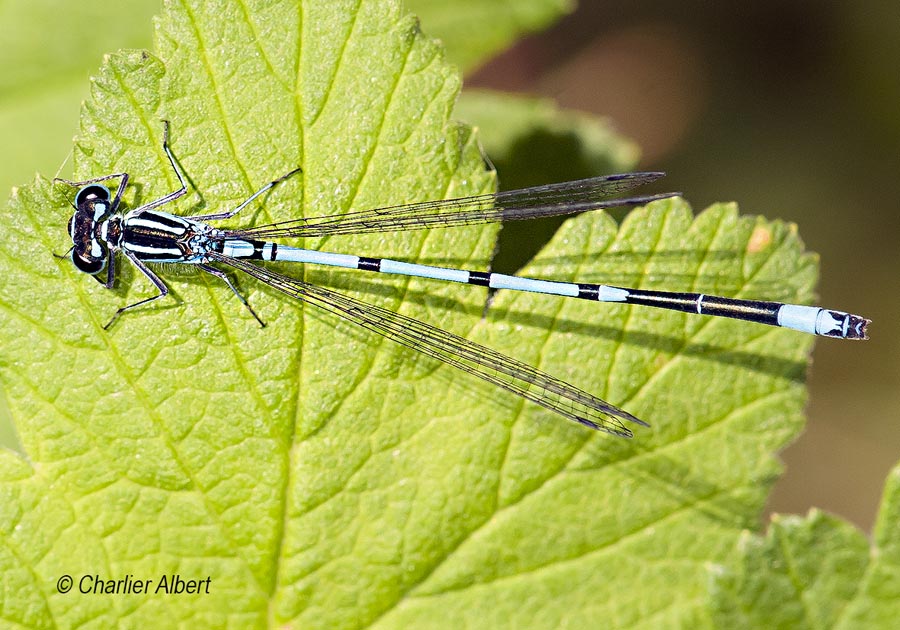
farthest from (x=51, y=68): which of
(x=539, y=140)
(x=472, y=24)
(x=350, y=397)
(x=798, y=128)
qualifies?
(x=798, y=128)

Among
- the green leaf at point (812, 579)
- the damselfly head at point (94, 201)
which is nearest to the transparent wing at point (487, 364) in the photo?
the green leaf at point (812, 579)

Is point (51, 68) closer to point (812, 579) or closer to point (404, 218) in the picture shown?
point (404, 218)

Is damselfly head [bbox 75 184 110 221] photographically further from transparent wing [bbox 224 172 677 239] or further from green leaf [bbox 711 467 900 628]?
green leaf [bbox 711 467 900 628]

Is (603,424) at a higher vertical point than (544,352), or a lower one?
lower

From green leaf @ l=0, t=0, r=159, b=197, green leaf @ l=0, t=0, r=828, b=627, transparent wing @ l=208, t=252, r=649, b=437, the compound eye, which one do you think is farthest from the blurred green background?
the compound eye

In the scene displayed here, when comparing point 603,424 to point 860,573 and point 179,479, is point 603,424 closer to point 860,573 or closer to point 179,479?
point 860,573

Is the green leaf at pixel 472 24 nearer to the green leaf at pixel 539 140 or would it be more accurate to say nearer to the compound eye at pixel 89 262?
the green leaf at pixel 539 140

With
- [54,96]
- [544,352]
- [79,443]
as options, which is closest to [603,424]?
[544,352]
